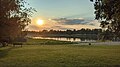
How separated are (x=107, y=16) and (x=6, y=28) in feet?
42.1

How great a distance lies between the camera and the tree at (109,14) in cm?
2389

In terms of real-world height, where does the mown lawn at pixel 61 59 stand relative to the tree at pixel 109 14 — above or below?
below

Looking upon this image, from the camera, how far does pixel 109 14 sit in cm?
2472

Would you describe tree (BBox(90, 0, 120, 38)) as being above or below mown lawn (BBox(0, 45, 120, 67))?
above

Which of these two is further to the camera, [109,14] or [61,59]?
[61,59]

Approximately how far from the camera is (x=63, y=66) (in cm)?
2359

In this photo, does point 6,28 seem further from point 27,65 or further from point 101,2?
point 101,2

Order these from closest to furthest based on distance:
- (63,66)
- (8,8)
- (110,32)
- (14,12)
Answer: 1. (63,66)
2. (110,32)
3. (8,8)
4. (14,12)

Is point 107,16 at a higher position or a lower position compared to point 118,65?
higher

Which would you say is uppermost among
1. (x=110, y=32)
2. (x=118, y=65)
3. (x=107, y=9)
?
(x=107, y=9)

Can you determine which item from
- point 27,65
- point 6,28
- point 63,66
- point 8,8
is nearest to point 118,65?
point 63,66

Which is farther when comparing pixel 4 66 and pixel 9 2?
pixel 9 2

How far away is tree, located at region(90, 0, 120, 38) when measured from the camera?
78.4ft

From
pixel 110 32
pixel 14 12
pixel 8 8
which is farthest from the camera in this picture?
pixel 14 12
